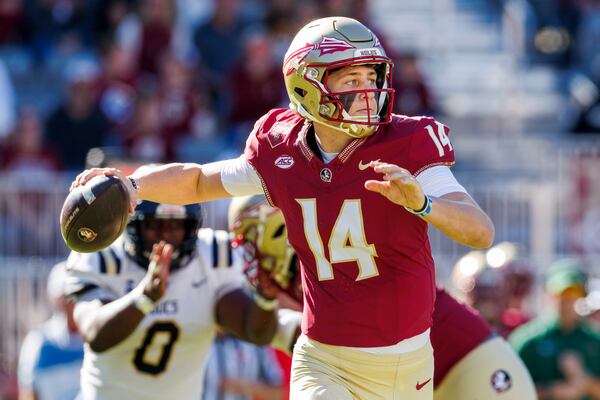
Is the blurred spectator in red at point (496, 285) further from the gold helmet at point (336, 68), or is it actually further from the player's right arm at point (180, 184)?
the gold helmet at point (336, 68)

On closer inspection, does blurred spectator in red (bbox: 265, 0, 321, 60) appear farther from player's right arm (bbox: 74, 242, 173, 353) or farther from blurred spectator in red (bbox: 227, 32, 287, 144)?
player's right arm (bbox: 74, 242, 173, 353)

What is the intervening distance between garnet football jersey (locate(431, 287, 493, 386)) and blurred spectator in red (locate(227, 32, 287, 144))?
6.11m

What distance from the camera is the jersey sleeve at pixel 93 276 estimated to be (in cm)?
596

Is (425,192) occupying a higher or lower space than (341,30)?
lower

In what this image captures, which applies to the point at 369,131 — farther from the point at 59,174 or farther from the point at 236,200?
the point at 59,174

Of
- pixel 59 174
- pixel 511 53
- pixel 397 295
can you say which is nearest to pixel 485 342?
pixel 397 295

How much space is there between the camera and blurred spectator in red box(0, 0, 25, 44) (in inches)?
499

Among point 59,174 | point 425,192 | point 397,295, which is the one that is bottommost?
point 59,174

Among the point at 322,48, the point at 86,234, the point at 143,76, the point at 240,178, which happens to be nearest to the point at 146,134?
the point at 143,76

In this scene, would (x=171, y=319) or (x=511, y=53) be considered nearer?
(x=171, y=319)

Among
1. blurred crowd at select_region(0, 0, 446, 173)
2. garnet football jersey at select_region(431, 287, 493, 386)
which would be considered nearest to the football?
garnet football jersey at select_region(431, 287, 493, 386)

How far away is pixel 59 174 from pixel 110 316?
4957 mm

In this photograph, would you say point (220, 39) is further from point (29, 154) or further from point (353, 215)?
point (353, 215)

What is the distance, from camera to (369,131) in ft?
15.8
